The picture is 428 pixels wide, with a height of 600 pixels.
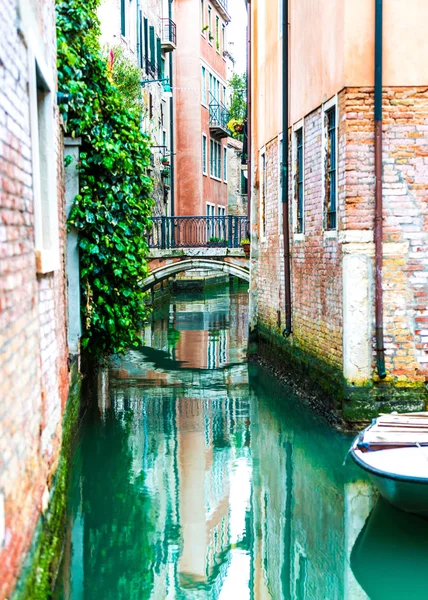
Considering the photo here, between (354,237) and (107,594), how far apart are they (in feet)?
16.3

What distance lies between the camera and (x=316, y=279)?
11.3 meters

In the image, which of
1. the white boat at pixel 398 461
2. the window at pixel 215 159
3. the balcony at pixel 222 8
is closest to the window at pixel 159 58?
the window at pixel 215 159

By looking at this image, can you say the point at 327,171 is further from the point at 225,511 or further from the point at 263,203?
the point at 263,203

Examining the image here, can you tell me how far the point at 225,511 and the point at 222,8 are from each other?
115ft

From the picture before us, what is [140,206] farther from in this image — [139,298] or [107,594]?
[107,594]

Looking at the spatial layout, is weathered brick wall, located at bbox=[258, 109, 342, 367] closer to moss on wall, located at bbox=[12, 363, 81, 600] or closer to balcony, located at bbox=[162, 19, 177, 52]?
moss on wall, located at bbox=[12, 363, 81, 600]

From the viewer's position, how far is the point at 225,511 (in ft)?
25.4

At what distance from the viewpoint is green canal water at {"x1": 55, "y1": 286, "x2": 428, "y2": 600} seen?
6.16 m

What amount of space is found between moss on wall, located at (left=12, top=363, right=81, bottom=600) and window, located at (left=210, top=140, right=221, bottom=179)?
3046cm

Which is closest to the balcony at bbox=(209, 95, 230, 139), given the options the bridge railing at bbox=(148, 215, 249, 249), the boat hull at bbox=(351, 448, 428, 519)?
the bridge railing at bbox=(148, 215, 249, 249)

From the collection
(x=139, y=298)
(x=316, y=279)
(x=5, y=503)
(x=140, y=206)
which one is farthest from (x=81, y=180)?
(x=5, y=503)

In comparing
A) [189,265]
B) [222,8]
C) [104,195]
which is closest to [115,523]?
[104,195]

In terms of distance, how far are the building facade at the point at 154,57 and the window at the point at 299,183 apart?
10.5m

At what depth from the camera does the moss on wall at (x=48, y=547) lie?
447 centimetres
